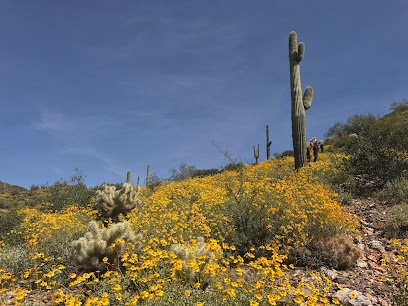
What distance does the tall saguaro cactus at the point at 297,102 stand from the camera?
38.9 ft

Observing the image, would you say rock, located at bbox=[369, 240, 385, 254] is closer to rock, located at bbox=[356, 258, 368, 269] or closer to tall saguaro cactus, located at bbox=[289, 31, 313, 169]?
rock, located at bbox=[356, 258, 368, 269]

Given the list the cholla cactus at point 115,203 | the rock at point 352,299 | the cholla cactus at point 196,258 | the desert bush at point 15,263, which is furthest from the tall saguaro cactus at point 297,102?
the desert bush at point 15,263

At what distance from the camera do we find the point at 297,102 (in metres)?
12.4

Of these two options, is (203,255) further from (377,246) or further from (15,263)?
(377,246)

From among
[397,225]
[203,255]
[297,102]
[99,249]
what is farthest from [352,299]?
[297,102]

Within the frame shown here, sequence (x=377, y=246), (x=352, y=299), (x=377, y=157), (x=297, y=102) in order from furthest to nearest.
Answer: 1. (x=297, y=102)
2. (x=377, y=157)
3. (x=377, y=246)
4. (x=352, y=299)

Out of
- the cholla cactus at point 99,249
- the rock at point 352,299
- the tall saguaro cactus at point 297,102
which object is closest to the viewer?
the rock at point 352,299

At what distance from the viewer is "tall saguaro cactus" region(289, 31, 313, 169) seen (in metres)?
11.9

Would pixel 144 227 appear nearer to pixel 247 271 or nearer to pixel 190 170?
pixel 247 271

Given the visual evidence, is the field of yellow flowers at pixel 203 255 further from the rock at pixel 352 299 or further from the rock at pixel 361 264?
the rock at pixel 361 264

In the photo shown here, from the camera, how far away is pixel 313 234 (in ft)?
18.1

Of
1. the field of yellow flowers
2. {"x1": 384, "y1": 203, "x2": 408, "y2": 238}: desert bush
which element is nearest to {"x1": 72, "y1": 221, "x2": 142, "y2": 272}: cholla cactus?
the field of yellow flowers

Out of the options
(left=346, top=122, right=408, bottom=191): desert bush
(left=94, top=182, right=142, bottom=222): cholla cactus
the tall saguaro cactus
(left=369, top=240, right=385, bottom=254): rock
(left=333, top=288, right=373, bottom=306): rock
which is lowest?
(left=333, top=288, right=373, bottom=306): rock

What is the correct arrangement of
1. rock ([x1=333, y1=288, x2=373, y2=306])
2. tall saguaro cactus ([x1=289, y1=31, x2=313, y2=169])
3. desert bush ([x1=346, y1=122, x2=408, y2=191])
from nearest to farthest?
rock ([x1=333, y1=288, x2=373, y2=306]) → desert bush ([x1=346, y1=122, x2=408, y2=191]) → tall saguaro cactus ([x1=289, y1=31, x2=313, y2=169])
